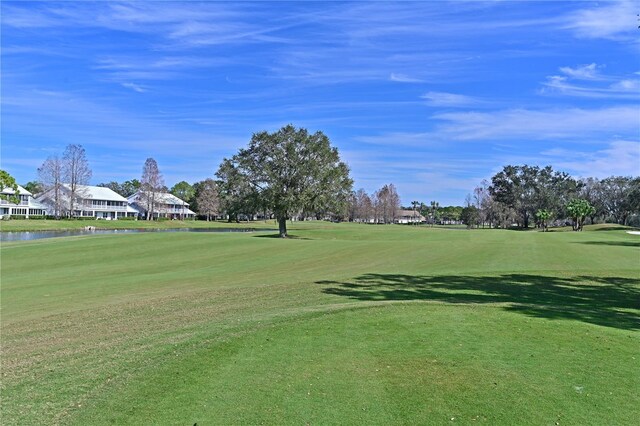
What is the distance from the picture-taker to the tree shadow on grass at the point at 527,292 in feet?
39.6

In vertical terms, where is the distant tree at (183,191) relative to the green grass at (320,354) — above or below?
above

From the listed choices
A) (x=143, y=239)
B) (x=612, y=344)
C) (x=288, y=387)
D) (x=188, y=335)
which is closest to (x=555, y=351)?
(x=612, y=344)

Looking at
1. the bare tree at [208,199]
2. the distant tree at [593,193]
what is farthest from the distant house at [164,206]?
the distant tree at [593,193]

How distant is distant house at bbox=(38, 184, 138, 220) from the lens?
373ft

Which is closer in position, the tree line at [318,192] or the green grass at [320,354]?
the green grass at [320,354]

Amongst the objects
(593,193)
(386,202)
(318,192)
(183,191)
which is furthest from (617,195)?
(183,191)

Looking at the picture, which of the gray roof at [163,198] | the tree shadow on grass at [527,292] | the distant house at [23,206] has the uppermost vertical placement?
the gray roof at [163,198]

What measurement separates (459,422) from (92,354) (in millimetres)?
6606

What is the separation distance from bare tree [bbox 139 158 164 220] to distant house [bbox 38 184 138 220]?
11.9 meters

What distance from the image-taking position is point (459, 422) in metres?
5.48

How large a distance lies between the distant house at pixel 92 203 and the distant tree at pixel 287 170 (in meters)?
71.1

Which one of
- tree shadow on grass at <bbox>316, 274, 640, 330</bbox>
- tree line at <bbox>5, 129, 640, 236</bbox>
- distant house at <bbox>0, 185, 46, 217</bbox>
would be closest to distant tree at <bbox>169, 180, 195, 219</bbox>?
tree line at <bbox>5, 129, 640, 236</bbox>

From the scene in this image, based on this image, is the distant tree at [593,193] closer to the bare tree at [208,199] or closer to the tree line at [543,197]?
the tree line at [543,197]

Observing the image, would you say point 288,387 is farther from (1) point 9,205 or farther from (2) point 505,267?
(1) point 9,205
